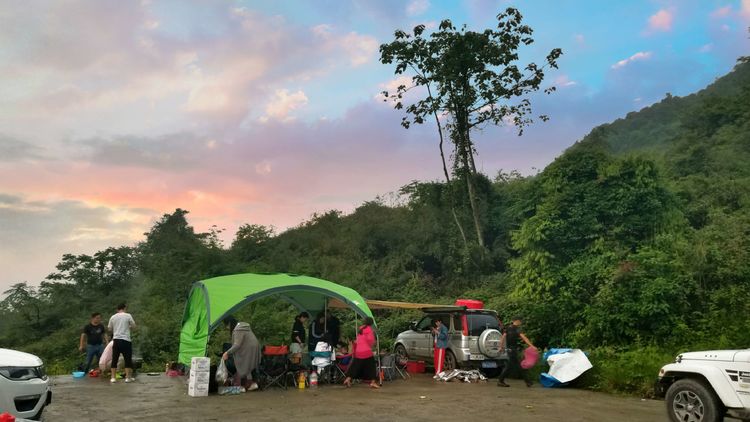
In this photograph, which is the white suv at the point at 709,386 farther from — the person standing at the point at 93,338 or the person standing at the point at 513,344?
the person standing at the point at 93,338

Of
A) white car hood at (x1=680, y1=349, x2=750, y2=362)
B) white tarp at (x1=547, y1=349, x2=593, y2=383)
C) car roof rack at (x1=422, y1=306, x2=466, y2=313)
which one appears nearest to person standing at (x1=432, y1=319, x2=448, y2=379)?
car roof rack at (x1=422, y1=306, x2=466, y2=313)

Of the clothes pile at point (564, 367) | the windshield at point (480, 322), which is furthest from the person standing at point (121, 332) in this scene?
the clothes pile at point (564, 367)

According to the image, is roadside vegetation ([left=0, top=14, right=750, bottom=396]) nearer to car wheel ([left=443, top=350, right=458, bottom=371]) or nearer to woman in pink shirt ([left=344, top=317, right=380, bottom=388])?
car wheel ([left=443, top=350, right=458, bottom=371])

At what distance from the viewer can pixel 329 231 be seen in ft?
115

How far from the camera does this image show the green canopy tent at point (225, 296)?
11656mm

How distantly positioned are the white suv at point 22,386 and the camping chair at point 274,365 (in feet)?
17.9

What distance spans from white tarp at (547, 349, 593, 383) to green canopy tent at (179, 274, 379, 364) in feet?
13.9

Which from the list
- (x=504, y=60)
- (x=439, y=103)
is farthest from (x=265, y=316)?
(x=504, y=60)

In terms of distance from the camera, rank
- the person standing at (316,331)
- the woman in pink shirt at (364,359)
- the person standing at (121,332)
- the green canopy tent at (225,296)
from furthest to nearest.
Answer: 1. the person standing at (316,331)
2. the woman in pink shirt at (364,359)
3. the person standing at (121,332)
4. the green canopy tent at (225,296)

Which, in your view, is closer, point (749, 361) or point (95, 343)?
point (749, 361)

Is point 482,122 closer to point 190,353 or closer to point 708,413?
point 190,353

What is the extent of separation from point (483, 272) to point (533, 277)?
18.9ft

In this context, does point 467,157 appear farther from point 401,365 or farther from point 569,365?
point 569,365

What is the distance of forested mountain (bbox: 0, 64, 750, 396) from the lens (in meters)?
13.5
